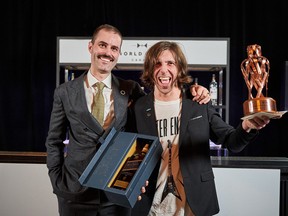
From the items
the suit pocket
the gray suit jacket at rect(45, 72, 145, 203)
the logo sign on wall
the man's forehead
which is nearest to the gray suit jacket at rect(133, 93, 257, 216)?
the suit pocket

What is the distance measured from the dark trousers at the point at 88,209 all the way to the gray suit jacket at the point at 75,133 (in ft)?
0.09

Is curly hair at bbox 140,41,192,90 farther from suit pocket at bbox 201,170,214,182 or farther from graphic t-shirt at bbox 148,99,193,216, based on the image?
suit pocket at bbox 201,170,214,182

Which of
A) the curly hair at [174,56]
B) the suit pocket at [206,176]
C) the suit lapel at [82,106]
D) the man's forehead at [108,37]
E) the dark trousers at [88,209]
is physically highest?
the man's forehead at [108,37]

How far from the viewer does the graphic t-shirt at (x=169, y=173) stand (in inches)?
50.8

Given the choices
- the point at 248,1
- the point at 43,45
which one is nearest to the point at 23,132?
the point at 43,45

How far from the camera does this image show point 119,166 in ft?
4.13

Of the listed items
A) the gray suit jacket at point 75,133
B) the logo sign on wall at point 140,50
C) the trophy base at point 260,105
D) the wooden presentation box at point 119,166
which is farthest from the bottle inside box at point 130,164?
the logo sign on wall at point 140,50

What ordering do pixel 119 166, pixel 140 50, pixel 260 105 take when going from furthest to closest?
pixel 140 50, pixel 119 166, pixel 260 105

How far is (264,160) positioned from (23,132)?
9.00ft

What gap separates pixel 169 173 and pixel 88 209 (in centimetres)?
40

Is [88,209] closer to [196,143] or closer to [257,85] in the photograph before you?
[196,143]

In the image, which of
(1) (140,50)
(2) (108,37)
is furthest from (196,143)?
(1) (140,50)

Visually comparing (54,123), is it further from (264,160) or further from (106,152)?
(264,160)

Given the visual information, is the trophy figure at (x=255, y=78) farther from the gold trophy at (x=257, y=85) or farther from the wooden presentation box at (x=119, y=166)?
the wooden presentation box at (x=119, y=166)
